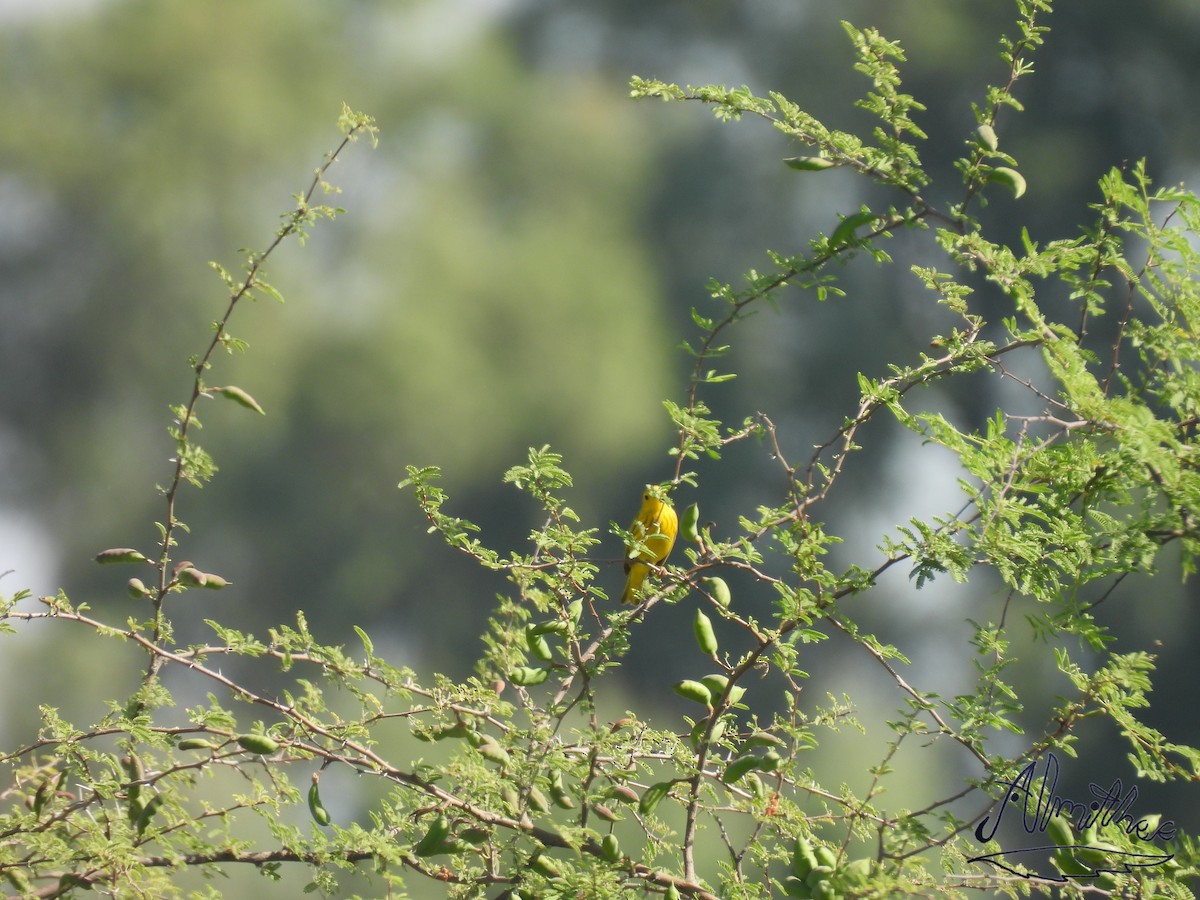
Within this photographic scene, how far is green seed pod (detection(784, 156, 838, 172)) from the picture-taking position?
1046mm

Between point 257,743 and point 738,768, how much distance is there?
1.41 feet

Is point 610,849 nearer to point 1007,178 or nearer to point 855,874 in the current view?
point 855,874

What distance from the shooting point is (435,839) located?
1.08 meters

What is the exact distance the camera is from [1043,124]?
6488 mm

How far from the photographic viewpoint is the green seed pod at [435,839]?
1.07 meters

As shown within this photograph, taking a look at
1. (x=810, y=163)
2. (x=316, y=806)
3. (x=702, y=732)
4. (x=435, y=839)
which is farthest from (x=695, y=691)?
(x=810, y=163)

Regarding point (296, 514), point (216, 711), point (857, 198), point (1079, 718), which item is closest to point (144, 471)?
point (296, 514)

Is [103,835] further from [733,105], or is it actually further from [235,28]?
[235,28]

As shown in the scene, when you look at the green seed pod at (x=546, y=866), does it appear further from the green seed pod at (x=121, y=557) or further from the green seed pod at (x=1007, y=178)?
the green seed pod at (x=1007, y=178)

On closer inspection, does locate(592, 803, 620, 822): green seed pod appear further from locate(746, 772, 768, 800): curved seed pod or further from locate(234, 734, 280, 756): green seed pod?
locate(234, 734, 280, 756): green seed pod

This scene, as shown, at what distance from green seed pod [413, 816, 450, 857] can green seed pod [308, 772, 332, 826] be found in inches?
4.2

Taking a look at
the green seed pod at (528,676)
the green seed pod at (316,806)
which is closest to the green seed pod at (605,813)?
the green seed pod at (528,676)

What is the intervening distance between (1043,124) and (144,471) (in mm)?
5204

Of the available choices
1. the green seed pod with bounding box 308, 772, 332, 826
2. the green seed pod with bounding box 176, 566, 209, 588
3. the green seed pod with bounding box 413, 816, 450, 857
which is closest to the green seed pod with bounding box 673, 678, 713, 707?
the green seed pod with bounding box 413, 816, 450, 857
